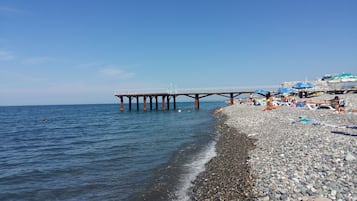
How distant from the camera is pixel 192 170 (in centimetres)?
921

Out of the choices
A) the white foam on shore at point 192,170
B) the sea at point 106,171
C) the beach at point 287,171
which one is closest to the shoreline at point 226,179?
the beach at point 287,171

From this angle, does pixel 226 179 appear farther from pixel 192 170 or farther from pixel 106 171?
pixel 106 171

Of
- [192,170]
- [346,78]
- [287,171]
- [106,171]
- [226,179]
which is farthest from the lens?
[346,78]

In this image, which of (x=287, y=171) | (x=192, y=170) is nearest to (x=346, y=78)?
(x=192, y=170)

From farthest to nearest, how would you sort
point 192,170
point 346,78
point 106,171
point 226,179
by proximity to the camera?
1. point 346,78
2. point 106,171
3. point 192,170
4. point 226,179

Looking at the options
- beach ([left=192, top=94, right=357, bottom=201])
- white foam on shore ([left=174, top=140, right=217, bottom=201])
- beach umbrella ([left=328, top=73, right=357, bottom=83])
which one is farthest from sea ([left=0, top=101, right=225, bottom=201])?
beach umbrella ([left=328, top=73, right=357, bottom=83])

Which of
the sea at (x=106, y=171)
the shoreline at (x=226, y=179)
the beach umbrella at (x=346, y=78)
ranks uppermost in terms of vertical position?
the beach umbrella at (x=346, y=78)

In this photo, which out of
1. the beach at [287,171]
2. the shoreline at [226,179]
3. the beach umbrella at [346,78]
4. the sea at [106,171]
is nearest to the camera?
the beach at [287,171]

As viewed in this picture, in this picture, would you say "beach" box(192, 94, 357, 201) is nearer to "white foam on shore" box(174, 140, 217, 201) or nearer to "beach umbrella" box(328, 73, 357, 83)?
"white foam on shore" box(174, 140, 217, 201)

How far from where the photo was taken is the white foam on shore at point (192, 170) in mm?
7026

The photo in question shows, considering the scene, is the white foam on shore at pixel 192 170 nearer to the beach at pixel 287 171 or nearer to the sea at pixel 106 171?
the sea at pixel 106 171

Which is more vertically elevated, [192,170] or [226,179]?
[226,179]

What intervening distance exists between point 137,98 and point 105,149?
3742 centimetres

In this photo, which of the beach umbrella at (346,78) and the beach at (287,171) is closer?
the beach at (287,171)
